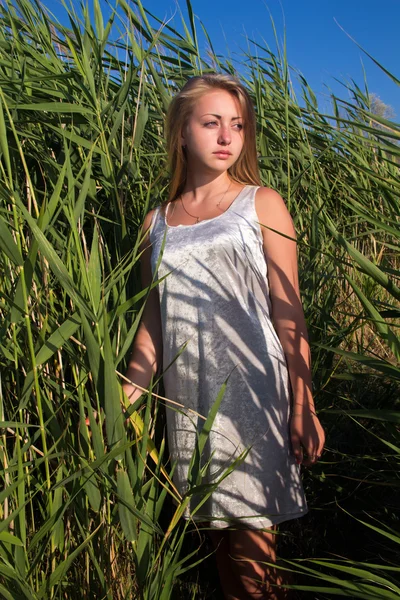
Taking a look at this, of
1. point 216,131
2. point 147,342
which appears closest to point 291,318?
point 147,342

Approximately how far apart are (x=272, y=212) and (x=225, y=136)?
0.21m

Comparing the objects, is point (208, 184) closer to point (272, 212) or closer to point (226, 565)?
point (272, 212)

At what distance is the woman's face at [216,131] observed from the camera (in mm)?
1634

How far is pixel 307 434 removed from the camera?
1490 mm

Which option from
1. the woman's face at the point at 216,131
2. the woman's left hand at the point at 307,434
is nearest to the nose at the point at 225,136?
the woman's face at the point at 216,131

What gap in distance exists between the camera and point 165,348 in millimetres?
1639

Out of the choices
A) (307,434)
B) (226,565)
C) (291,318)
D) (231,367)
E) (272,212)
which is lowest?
(226,565)

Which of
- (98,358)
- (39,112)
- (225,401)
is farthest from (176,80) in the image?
(98,358)

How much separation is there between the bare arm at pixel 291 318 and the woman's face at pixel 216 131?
120 mm

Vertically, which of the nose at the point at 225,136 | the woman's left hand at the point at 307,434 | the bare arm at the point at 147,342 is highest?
the nose at the point at 225,136

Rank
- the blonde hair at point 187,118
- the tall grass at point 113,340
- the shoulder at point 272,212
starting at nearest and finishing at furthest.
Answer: the tall grass at point 113,340 < the shoulder at point 272,212 < the blonde hair at point 187,118

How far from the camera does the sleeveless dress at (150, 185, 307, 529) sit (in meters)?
1.51

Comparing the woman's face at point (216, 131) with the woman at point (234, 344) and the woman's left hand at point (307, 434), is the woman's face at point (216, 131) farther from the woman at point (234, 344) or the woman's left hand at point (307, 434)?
the woman's left hand at point (307, 434)

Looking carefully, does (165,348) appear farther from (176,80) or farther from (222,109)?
(176,80)
